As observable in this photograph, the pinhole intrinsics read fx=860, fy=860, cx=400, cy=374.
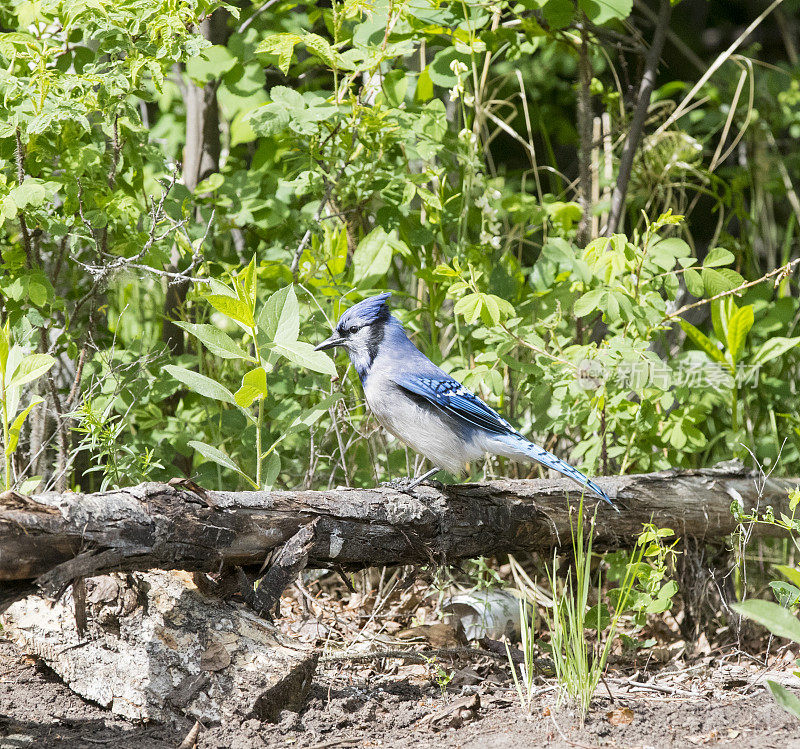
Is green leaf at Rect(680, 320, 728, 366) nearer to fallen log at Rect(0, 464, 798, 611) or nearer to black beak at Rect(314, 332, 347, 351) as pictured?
fallen log at Rect(0, 464, 798, 611)

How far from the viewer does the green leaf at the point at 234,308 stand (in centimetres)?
245

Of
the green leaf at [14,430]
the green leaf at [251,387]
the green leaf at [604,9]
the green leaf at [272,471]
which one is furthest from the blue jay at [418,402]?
the green leaf at [604,9]

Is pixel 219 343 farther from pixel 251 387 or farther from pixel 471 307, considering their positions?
pixel 471 307

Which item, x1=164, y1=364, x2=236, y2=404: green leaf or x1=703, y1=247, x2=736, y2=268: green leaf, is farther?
x1=703, y1=247, x2=736, y2=268: green leaf

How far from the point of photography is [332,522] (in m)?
2.40

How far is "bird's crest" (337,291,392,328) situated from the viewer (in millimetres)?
3129

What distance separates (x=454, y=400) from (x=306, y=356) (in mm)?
762

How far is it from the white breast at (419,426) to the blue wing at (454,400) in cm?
4

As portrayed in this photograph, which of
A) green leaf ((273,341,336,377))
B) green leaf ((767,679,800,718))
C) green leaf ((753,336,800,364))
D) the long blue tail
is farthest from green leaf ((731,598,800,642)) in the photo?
green leaf ((753,336,800,364))

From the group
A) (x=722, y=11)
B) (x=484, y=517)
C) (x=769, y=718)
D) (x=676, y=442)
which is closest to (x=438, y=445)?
(x=484, y=517)

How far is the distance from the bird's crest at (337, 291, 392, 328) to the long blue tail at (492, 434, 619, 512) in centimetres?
62

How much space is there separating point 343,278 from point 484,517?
1.25 meters

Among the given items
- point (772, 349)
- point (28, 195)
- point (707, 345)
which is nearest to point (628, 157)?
point (707, 345)

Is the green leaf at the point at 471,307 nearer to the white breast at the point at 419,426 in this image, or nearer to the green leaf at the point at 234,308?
the white breast at the point at 419,426
